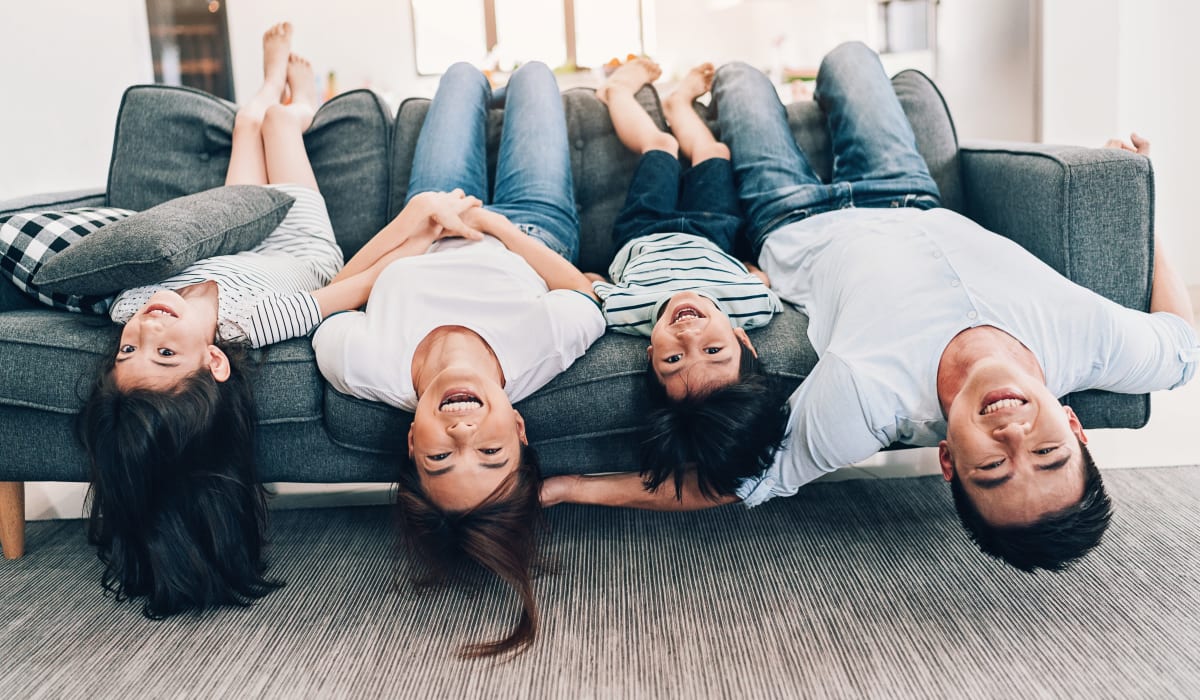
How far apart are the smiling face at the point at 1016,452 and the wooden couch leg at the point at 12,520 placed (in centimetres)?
180

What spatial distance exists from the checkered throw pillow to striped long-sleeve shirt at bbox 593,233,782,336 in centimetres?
101

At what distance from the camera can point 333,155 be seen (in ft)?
7.01

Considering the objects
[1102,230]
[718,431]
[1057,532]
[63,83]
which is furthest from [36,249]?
[63,83]

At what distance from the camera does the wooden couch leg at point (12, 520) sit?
1630mm

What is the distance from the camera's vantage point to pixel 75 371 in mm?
1452

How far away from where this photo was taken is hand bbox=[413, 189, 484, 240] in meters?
1.80

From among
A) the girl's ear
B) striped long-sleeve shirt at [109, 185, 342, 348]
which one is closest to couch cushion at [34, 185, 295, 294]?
striped long-sleeve shirt at [109, 185, 342, 348]

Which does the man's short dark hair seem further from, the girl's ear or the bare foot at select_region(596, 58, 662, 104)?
the bare foot at select_region(596, 58, 662, 104)

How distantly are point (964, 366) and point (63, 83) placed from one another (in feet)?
12.2

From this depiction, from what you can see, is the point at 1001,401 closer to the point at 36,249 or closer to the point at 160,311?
the point at 160,311

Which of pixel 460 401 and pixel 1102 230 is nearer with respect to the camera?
Answer: pixel 460 401

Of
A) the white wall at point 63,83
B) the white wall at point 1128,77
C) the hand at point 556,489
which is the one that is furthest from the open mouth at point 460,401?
the white wall at point 63,83

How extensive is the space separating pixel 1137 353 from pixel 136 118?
7.48ft

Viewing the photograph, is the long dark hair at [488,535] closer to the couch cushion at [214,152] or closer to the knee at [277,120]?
the couch cushion at [214,152]
